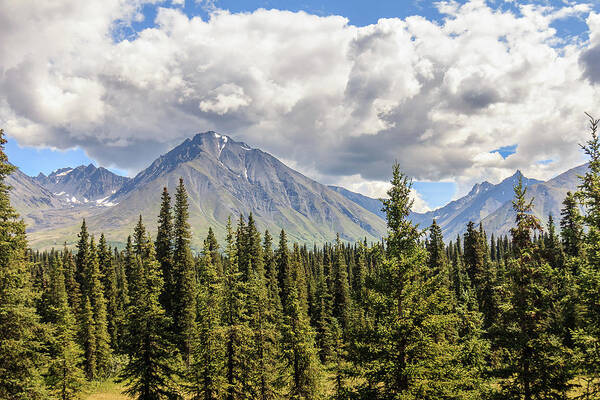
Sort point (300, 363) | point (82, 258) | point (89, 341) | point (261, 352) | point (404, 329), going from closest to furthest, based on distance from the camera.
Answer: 1. point (404, 329)
2. point (300, 363)
3. point (261, 352)
4. point (89, 341)
5. point (82, 258)

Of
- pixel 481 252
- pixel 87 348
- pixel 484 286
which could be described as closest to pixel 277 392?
pixel 484 286

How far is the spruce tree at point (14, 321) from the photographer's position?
19.5 meters

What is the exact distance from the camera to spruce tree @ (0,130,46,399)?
19.5 metres

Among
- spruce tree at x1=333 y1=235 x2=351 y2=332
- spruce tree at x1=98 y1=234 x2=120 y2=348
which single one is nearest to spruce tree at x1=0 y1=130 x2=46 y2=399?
spruce tree at x1=98 y1=234 x2=120 y2=348

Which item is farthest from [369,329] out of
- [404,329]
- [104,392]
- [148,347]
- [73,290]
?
[73,290]

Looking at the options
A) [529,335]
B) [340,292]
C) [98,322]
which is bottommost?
[98,322]

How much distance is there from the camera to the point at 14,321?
19.9 m

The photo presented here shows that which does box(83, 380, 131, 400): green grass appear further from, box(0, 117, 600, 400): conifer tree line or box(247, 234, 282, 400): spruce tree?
box(247, 234, 282, 400): spruce tree

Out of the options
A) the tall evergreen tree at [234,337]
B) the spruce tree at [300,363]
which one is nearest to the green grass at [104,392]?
the tall evergreen tree at [234,337]

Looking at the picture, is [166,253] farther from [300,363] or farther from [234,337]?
[300,363]

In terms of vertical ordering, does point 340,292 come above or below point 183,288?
below

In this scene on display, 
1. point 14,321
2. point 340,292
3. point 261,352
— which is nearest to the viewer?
point 14,321

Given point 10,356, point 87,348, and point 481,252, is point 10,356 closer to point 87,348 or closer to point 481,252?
point 87,348

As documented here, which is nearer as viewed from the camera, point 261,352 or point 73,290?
point 261,352
